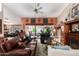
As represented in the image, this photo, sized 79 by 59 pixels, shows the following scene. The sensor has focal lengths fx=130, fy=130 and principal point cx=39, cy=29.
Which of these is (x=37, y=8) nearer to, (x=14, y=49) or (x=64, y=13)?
(x=64, y=13)

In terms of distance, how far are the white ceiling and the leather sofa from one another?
638 mm

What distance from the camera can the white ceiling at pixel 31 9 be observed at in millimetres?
2812

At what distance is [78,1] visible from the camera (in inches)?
110

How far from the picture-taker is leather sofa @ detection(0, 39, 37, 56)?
2.80 m

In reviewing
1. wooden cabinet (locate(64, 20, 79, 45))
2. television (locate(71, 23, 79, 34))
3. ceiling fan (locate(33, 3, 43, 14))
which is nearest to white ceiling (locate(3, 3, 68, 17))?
ceiling fan (locate(33, 3, 43, 14))

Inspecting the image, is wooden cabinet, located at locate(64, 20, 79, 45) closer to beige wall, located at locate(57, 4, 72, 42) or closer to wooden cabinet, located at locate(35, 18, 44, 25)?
beige wall, located at locate(57, 4, 72, 42)

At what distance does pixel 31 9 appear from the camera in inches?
112

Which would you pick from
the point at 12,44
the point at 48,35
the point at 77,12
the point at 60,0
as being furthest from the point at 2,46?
the point at 77,12

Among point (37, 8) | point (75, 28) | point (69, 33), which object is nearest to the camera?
point (37, 8)

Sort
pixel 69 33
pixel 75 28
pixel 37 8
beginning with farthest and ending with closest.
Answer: pixel 75 28 → pixel 69 33 → pixel 37 8

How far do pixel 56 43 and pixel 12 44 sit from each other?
38.5 inches

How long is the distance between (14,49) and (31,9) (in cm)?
97

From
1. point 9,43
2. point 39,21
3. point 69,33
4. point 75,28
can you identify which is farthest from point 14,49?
point 75,28

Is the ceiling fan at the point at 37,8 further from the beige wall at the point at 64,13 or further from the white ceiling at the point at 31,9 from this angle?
the beige wall at the point at 64,13
